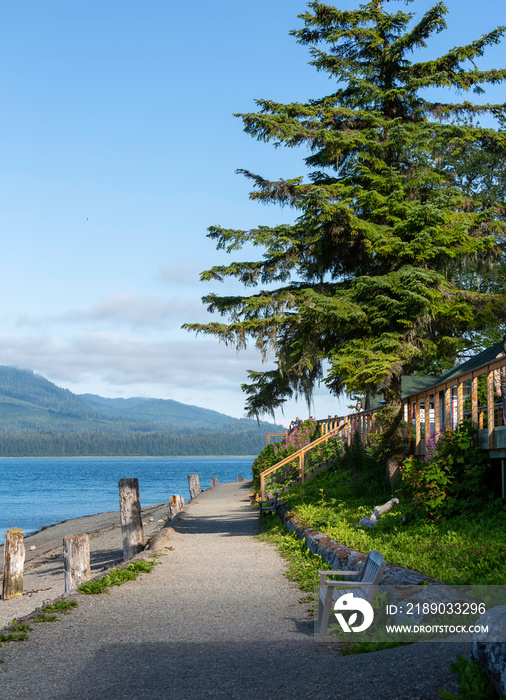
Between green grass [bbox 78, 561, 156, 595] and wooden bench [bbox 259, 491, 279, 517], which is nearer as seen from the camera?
green grass [bbox 78, 561, 156, 595]

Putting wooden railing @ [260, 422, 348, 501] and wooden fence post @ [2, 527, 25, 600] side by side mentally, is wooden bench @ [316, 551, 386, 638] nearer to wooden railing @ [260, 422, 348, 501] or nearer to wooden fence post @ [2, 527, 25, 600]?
wooden fence post @ [2, 527, 25, 600]

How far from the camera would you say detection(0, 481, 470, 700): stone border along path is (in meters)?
4.70

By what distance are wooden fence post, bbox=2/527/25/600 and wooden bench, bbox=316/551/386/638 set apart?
29.9 ft

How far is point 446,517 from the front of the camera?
1027 centimetres

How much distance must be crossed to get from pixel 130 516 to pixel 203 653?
26.5 feet

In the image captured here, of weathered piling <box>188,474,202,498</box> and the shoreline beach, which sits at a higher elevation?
weathered piling <box>188,474,202,498</box>

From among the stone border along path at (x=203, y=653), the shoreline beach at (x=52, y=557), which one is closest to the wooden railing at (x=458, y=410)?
the stone border along path at (x=203, y=653)

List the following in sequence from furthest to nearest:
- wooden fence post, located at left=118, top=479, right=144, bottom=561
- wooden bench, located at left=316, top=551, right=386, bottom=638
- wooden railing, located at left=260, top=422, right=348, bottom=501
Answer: wooden railing, located at left=260, top=422, right=348, bottom=501 < wooden fence post, located at left=118, top=479, right=144, bottom=561 < wooden bench, located at left=316, top=551, right=386, bottom=638

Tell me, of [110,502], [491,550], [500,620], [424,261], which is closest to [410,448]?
[424,261]

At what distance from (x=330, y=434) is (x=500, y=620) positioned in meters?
17.5

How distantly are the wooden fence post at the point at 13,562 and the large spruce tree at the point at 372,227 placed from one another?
6.22 metres

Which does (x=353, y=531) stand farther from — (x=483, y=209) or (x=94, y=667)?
(x=483, y=209)

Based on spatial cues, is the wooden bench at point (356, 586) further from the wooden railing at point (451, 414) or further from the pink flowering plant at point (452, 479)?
the wooden railing at point (451, 414)

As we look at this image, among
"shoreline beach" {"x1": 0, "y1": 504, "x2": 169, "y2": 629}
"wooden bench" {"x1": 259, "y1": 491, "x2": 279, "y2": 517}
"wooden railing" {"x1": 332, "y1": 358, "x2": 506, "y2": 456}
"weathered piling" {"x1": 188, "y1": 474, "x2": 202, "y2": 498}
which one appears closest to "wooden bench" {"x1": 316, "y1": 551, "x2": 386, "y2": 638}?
"wooden railing" {"x1": 332, "y1": 358, "x2": 506, "y2": 456}
